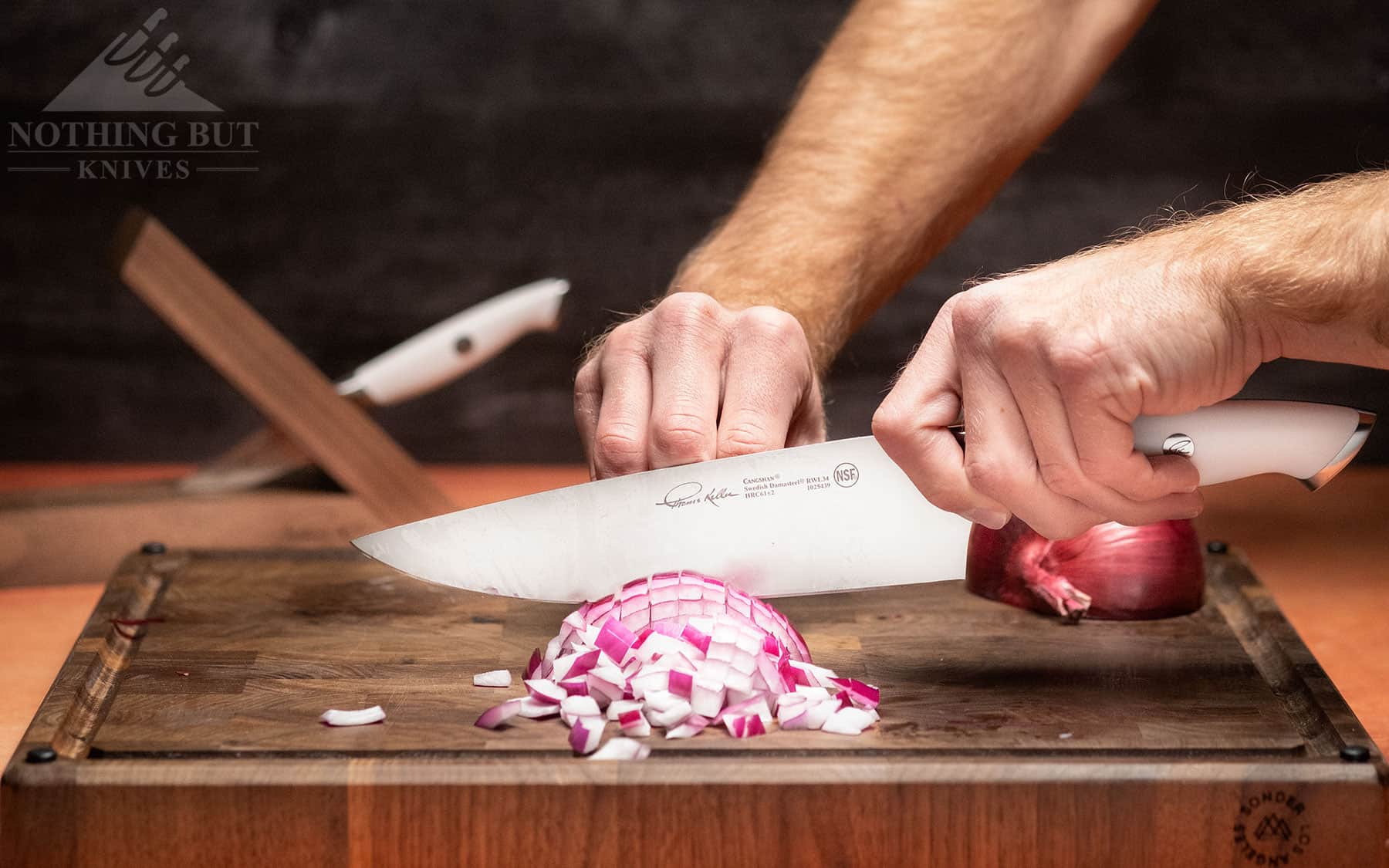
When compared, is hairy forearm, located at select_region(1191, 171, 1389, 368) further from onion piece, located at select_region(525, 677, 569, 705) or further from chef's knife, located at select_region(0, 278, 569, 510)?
chef's knife, located at select_region(0, 278, 569, 510)

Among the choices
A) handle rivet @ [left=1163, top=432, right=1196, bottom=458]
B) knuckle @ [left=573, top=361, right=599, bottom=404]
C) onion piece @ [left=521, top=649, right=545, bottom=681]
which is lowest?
onion piece @ [left=521, top=649, right=545, bottom=681]

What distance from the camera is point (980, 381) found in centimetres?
120

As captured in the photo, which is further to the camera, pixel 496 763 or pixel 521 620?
pixel 521 620

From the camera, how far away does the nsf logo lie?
54.9 inches

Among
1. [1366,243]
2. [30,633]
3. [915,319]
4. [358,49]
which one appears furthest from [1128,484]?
[358,49]

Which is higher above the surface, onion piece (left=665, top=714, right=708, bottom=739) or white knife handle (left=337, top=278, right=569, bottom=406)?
white knife handle (left=337, top=278, right=569, bottom=406)

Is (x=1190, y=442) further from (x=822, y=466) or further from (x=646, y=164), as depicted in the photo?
(x=646, y=164)

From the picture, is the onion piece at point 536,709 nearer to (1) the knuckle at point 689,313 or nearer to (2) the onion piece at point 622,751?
(2) the onion piece at point 622,751

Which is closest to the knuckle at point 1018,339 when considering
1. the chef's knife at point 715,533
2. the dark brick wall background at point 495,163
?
the chef's knife at point 715,533

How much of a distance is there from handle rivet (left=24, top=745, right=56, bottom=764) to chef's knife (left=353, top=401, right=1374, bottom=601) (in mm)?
365

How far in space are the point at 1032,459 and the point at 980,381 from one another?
8 cm

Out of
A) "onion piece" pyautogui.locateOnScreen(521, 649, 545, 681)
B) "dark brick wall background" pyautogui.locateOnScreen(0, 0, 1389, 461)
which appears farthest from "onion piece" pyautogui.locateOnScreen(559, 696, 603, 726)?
"dark brick wall background" pyautogui.locateOnScreen(0, 0, 1389, 461)

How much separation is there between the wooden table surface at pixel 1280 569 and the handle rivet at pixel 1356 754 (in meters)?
0.27
